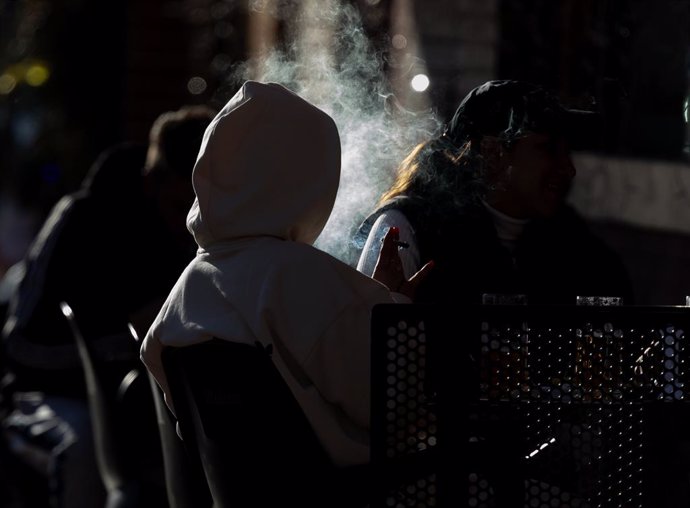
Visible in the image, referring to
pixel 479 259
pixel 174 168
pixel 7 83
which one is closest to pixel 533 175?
pixel 479 259

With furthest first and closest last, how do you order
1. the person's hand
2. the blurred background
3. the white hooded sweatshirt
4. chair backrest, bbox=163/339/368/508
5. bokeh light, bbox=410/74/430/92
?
bokeh light, bbox=410/74/430/92
the blurred background
the person's hand
the white hooded sweatshirt
chair backrest, bbox=163/339/368/508

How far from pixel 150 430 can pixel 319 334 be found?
200 centimetres

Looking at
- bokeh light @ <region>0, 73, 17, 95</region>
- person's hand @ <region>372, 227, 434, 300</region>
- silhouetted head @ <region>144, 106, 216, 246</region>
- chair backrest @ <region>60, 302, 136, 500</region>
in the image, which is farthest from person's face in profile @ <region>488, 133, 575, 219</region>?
bokeh light @ <region>0, 73, 17, 95</region>

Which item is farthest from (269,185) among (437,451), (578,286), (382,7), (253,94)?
(382,7)

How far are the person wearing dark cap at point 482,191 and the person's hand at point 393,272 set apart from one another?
0.25 m

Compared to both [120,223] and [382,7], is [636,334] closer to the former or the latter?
[120,223]

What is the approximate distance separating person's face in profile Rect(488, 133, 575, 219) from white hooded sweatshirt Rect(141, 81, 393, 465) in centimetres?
64

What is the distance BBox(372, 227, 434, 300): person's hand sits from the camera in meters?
2.74

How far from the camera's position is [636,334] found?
82.8 inches

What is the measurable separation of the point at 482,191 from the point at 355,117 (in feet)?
1.23

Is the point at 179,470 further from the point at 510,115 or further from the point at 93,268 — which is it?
the point at 93,268

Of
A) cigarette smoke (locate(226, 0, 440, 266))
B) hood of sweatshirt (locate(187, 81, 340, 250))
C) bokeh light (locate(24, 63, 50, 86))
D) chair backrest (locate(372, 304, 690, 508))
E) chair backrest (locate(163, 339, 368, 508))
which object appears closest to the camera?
chair backrest (locate(372, 304, 690, 508))

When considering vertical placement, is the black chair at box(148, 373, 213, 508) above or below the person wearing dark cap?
below

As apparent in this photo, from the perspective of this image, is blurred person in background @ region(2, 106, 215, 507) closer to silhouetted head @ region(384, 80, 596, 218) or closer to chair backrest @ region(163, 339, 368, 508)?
silhouetted head @ region(384, 80, 596, 218)
